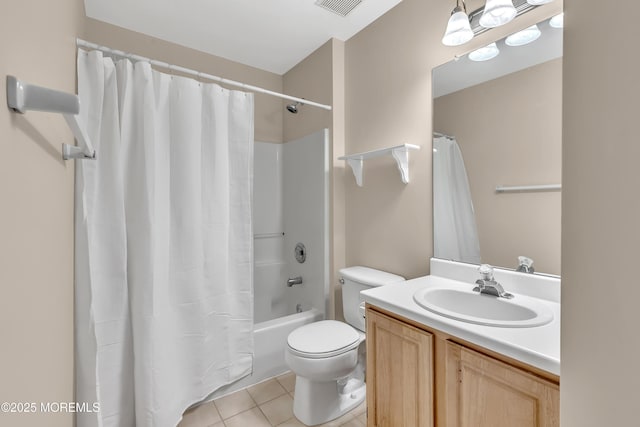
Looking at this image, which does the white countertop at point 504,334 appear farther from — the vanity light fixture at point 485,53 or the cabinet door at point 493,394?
the vanity light fixture at point 485,53

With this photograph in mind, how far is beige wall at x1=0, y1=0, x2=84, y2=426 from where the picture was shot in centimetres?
46

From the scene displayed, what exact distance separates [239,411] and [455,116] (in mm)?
2103

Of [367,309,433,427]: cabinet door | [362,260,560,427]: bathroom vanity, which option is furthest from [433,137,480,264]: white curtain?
[367,309,433,427]: cabinet door

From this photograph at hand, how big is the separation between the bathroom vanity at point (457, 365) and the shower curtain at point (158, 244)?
3.13 feet

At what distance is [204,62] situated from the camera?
2301 mm

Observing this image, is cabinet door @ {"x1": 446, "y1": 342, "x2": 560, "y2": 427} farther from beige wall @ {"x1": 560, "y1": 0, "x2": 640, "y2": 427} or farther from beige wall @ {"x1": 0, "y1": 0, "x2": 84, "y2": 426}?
beige wall @ {"x1": 0, "y1": 0, "x2": 84, "y2": 426}

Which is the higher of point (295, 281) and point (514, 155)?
point (514, 155)

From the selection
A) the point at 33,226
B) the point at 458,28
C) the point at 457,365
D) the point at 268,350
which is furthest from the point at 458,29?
the point at 268,350

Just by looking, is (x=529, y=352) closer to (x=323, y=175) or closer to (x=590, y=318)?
(x=590, y=318)

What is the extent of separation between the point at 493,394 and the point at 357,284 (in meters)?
0.98

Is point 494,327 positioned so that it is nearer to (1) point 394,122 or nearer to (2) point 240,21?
(1) point 394,122

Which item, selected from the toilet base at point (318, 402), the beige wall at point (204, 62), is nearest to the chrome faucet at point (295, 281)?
the toilet base at point (318, 402)

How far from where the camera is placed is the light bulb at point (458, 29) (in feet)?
4.11

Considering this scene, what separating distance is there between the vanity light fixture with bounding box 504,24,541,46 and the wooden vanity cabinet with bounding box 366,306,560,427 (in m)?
1.29
